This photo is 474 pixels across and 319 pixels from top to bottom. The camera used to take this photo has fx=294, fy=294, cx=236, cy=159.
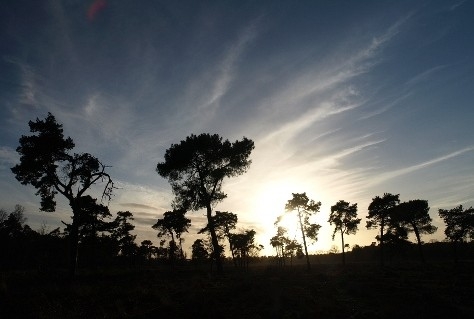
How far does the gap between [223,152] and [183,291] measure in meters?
16.4

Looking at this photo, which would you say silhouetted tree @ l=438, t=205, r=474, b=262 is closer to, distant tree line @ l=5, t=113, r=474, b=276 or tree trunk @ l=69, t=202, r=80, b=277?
distant tree line @ l=5, t=113, r=474, b=276

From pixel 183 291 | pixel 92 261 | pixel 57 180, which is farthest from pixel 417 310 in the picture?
pixel 92 261

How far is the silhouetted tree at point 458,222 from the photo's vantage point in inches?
2196

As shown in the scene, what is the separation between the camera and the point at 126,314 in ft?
40.9

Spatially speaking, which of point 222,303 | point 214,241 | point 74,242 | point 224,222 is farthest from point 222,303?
point 224,222

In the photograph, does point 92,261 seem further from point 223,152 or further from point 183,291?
point 183,291

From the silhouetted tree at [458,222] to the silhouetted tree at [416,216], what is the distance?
545cm

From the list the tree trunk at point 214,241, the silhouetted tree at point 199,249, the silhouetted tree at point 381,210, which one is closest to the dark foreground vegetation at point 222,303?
the tree trunk at point 214,241

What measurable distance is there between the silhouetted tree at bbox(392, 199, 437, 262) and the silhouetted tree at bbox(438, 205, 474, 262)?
545 cm

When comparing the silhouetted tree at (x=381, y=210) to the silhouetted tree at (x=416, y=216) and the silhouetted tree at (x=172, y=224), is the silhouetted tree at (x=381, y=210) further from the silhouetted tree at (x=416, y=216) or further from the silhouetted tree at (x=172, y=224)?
the silhouetted tree at (x=172, y=224)

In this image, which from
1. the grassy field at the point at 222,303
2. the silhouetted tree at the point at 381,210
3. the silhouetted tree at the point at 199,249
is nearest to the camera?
the grassy field at the point at 222,303

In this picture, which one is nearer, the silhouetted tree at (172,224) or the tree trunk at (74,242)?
the tree trunk at (74,242)

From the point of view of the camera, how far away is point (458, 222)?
5678 centimetres

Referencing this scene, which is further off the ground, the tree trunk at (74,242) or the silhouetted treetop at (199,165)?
the silhouetted treetop at (199,165)
